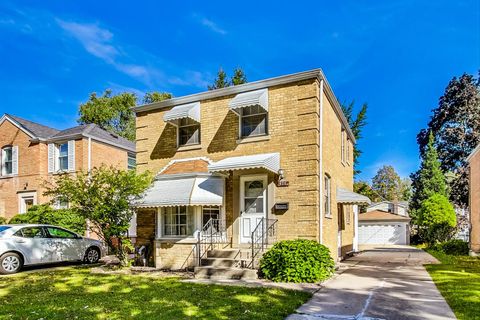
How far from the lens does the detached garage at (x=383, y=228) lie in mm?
36031

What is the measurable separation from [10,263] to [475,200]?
2403cm

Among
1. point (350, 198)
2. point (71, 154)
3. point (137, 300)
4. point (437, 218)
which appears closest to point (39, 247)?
point (137, 300)

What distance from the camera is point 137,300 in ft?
27.2

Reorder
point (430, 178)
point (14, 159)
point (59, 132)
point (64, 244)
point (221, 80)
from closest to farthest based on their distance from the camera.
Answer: point (64, 244), point (14, 159), point (59, 132), point (430, 178), point (221, 80)

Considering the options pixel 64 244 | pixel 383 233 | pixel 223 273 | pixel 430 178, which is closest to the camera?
pixel 223 273

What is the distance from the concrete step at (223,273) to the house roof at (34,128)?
1845 cm

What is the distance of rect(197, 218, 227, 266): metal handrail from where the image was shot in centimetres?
1310

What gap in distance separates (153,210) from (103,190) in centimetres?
249

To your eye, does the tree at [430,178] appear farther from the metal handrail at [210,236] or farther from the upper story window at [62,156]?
the upper story window at [62,156]

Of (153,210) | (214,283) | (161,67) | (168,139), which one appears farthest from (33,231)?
(161,67)

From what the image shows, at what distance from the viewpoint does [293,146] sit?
12.8 meters

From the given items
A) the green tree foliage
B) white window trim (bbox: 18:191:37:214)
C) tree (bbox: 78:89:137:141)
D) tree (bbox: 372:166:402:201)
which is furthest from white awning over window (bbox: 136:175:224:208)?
tree (bbox: 372:166:402:201)

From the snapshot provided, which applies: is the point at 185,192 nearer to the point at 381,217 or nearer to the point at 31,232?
the point at 31,232

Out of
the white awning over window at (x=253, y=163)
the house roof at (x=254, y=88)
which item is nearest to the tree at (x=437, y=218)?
the house roof at (x=254, y=88)
